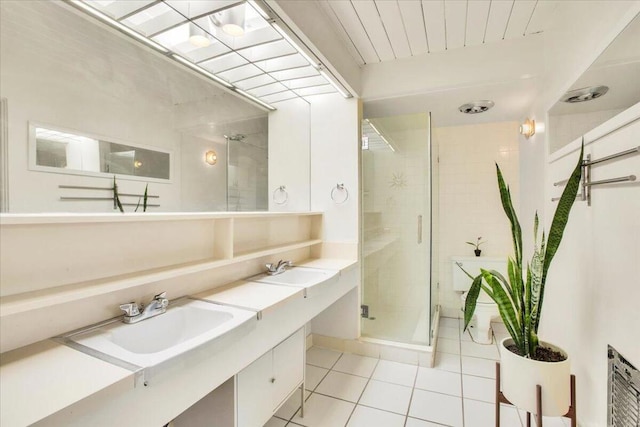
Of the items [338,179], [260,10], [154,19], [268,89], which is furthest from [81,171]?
[338,179]

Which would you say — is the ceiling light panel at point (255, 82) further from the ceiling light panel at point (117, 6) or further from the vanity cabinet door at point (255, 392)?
the vanity cabinet door at point (255, 392)

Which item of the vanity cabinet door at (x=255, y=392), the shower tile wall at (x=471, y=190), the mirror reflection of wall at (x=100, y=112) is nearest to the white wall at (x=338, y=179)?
the mirror reflection of wall at (x=100, y=112)

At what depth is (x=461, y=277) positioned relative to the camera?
10.6 ft

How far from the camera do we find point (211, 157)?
186 centimetres

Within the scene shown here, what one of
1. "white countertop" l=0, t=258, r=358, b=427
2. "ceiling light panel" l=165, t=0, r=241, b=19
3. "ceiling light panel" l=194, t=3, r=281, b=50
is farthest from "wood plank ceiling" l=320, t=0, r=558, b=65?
"white countertop" l=0, t=258, r=358, b=427

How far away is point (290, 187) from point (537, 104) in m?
2.10

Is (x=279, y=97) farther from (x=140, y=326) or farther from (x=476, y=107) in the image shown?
(x=140, y=326)

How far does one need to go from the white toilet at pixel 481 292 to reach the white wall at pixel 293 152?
1875 millimetres

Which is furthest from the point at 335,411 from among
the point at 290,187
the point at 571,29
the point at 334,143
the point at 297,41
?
the point at 571,29

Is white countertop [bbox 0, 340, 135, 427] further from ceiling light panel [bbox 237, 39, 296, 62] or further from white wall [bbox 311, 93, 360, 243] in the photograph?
white wall [bbox 311, 93, 360, 243]

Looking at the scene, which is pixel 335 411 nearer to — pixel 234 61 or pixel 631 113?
pixel 631 113

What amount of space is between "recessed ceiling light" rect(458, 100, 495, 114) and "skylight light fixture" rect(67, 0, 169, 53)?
245 cm

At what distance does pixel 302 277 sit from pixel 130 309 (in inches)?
46.5

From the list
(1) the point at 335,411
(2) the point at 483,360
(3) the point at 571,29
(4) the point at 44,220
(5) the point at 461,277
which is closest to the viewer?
(4) the point at 44,220
